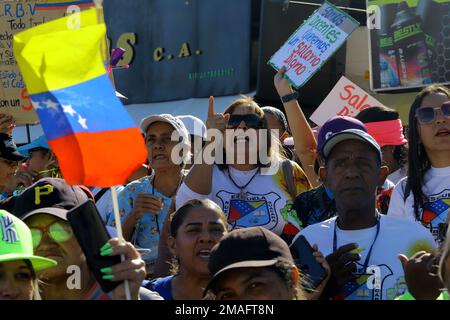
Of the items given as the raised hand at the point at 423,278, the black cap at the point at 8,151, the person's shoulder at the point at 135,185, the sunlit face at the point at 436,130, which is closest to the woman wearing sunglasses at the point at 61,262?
the raised hand at the point at 423,278

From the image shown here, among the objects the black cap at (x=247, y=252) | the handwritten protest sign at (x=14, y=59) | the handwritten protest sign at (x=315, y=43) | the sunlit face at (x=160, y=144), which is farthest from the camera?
the handwritten protest sign at (x=14, y=59)

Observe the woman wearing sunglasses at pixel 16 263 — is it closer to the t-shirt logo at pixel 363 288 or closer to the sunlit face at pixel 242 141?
the t-shirt logo at pixel 363 288

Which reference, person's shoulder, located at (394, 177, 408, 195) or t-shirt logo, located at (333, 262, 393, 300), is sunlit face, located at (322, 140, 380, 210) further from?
person's shoulder, located at (394, 177, 408, 195)

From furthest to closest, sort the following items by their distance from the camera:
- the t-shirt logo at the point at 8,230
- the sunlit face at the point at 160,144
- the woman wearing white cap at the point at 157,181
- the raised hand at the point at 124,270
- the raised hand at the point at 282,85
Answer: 1. the raised hand at the point at 282,85
2. the sunlit face at the point at 160,144
3. the woman wearing white cap at the point at 157,181
4. the t-shirt logo at the point at 8,230
5. the raised hand at the point at 124,270

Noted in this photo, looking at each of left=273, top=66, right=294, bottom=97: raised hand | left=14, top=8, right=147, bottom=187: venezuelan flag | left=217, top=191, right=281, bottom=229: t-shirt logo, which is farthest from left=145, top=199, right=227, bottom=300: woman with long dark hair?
left=273, top=66, right=294, bottom=97: raised hand

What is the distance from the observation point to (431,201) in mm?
5324

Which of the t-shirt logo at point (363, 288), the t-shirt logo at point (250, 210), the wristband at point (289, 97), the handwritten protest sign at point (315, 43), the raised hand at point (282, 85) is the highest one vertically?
the handwritten protest sign at point (315, 43)

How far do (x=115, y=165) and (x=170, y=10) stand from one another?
39.5ft

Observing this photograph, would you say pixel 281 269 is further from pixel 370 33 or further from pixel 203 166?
pixel 370 33

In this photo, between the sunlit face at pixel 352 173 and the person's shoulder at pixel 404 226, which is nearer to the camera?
the person's shoulder at pixel 404 226

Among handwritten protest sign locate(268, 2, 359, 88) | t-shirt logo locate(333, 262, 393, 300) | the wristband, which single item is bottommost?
t-shirt logo locate(333, 262, 393, 300)

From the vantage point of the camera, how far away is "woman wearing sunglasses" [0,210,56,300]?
152 inches

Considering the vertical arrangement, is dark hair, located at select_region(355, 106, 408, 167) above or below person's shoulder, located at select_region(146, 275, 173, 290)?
above

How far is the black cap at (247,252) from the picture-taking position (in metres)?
3.84
